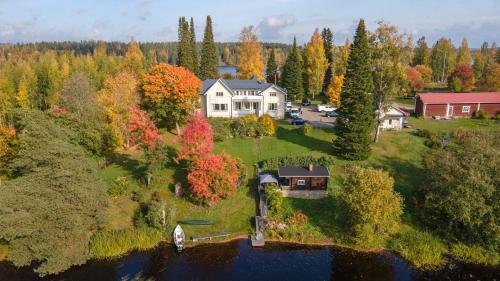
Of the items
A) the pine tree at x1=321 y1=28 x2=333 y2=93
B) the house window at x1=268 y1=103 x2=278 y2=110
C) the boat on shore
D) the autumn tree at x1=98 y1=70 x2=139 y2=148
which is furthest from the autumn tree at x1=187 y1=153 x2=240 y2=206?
the pine tree at x1=321 y1=28 x2=333 y2=93

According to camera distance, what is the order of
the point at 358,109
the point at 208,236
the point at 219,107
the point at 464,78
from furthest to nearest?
the point at 464,78
the point at 219,107
the point at 358,109
the point at 208,236

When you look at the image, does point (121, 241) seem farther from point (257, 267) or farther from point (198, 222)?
point (257, 267)

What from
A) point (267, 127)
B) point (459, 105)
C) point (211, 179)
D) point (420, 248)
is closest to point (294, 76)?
point (267, 127)

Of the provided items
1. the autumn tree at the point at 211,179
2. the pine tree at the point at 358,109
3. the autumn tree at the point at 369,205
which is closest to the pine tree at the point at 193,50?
the pine tree at the point at 358,109

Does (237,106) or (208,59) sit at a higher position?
(208,59)

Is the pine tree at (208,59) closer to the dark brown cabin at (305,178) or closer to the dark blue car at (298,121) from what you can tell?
the dark blue car at (298,121)

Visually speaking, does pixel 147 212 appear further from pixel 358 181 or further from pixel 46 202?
pixel 358 181

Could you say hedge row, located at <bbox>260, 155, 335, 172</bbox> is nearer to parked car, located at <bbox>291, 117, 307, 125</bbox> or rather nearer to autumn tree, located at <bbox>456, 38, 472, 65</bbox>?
parked car, located at <bbox>291, 117, 307, 125</bbox>
